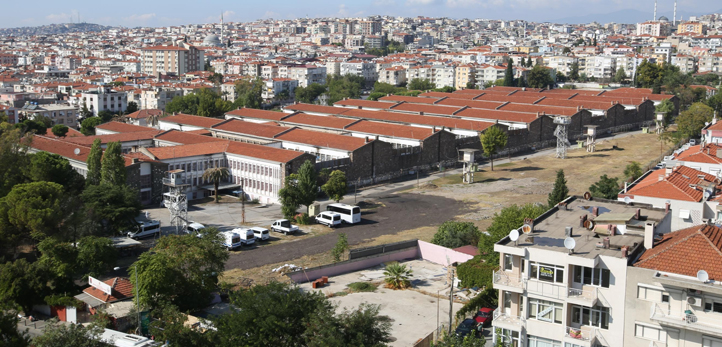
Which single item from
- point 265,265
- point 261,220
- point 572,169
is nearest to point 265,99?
point 572,169

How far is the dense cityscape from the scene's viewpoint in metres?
13.4

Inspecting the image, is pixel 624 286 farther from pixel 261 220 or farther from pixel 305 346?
pixel 261 220

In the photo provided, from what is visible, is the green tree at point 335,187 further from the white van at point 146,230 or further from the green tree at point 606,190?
the green tree at point 606,190

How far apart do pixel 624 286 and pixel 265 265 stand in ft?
50.1

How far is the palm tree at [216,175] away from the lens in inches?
1451

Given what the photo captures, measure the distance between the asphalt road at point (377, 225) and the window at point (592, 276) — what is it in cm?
1473

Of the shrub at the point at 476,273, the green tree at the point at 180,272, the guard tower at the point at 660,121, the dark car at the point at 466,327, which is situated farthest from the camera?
the guard tower at the point at 660,121

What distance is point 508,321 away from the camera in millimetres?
13711

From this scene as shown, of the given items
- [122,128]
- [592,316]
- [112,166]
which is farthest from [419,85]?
[592,316]

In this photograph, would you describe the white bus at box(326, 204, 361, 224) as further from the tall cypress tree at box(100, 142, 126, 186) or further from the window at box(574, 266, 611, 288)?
the window at box(574, 266, 611, 288)

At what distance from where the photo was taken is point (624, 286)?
12.8 meters

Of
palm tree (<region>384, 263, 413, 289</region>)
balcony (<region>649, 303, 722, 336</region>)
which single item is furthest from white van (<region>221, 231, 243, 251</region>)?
balcony (<region>649, 303, 722, 336</region>)

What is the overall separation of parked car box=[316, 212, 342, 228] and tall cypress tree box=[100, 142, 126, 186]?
9.34 m

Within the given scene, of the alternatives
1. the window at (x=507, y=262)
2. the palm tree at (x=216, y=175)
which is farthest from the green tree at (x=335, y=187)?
the window at (x=507, y=262)
